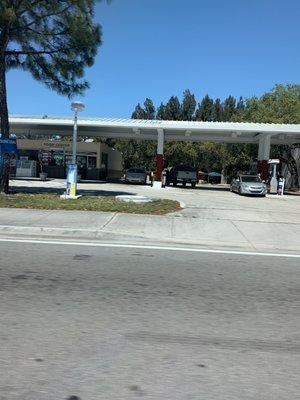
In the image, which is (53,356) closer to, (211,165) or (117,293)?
(117,293)

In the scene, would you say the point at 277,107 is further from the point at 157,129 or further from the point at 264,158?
the point at 157,129

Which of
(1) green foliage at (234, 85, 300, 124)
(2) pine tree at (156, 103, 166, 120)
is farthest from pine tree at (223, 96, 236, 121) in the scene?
(1) green foliage at (234, 85, 300, 124)

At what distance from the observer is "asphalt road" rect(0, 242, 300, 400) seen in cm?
407

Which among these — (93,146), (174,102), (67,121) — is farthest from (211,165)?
(67,121)

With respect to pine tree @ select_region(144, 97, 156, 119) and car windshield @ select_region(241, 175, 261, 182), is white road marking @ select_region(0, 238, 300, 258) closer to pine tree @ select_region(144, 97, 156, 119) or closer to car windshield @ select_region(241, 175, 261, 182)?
car windshield @ select_region(241, 175, 261, 182)

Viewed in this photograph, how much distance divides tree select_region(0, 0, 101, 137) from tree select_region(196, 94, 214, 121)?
6113cm

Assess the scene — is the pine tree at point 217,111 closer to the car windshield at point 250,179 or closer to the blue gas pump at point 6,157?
the car windshield at point 250,179

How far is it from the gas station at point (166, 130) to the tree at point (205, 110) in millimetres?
36558

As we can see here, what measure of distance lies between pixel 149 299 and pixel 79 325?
1346 millimetres

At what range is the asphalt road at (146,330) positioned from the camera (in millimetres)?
4070

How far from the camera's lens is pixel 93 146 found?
153 feet

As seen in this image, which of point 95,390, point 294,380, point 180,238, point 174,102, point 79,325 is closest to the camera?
point 95,390

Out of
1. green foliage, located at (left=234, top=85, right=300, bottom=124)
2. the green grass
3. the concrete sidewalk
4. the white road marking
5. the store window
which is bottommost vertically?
the white road marking

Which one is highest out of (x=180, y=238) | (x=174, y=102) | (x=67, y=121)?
(x=174, y=102)
